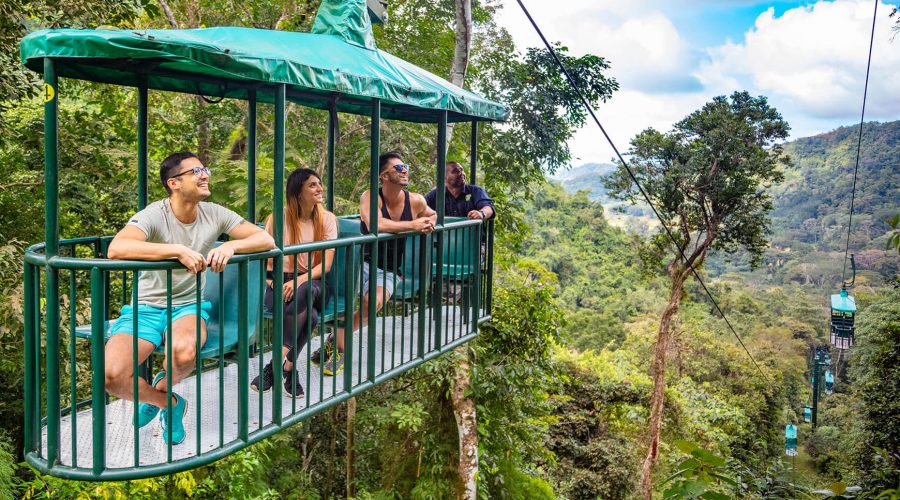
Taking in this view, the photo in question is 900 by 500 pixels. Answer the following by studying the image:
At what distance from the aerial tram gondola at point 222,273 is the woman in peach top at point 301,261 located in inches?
4.5

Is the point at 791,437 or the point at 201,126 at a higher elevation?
the point at 201,126

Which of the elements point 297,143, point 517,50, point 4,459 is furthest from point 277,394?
point 517,50

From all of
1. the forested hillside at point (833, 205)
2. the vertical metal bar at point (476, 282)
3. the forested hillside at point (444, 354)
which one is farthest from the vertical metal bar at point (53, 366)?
the forested hillside at point (833, 205)

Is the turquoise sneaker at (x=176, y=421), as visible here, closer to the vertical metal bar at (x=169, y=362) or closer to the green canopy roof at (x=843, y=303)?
the vertical metal bar at (x=169, y=362)

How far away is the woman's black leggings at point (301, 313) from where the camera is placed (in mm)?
3732

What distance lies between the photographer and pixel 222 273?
3.12 meters

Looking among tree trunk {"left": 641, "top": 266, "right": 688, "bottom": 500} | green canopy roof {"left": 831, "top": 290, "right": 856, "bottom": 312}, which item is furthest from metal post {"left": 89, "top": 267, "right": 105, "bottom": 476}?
tree trunk {"left": 641, "top": 266, "right": 688, "bottom": 500}

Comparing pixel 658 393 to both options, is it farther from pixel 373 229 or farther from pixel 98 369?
pixel 98 369

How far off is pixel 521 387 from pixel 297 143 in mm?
5967

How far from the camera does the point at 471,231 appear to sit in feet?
18.1

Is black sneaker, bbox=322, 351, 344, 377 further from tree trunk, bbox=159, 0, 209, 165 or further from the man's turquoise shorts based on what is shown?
tree trunk, bbox=159, 0, 209, 165

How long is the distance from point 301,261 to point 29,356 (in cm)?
161

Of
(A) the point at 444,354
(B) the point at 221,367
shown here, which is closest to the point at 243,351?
(B) the point at 221,367

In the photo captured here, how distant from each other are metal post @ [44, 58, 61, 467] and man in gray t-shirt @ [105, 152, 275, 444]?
0.20 metres
